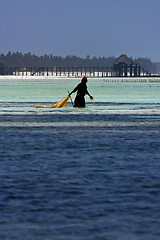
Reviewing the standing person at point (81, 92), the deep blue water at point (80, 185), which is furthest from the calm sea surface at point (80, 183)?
the standing person at point (81, 92)

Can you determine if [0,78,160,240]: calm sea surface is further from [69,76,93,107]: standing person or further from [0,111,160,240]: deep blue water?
[69,76,93,107]: standing person

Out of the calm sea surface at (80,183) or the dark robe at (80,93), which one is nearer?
the calm sea surface at (80,183)

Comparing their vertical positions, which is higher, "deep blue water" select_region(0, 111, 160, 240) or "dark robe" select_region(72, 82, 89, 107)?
"dark robe" select_region(72, 82, 89, 107)

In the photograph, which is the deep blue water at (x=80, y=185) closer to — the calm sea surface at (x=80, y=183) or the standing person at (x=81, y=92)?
the calm sea surface at (x=80, y=183)

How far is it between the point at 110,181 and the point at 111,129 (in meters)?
11.6

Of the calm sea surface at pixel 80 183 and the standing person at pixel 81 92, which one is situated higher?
the standing person at pixel 81 92

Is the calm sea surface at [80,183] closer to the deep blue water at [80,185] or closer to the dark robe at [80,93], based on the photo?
the deep blue water at [80,185]

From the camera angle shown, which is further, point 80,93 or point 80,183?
point 80,93

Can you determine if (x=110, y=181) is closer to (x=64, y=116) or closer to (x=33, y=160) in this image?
(x=33, y=160)

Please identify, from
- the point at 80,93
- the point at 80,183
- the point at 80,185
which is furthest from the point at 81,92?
the point at 80,185

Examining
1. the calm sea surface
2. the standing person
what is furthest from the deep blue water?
the standing person

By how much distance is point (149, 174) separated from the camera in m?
13.9

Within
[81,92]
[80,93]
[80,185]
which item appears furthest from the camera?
[80,93]

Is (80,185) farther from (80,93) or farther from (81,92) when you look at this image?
(80,93)
